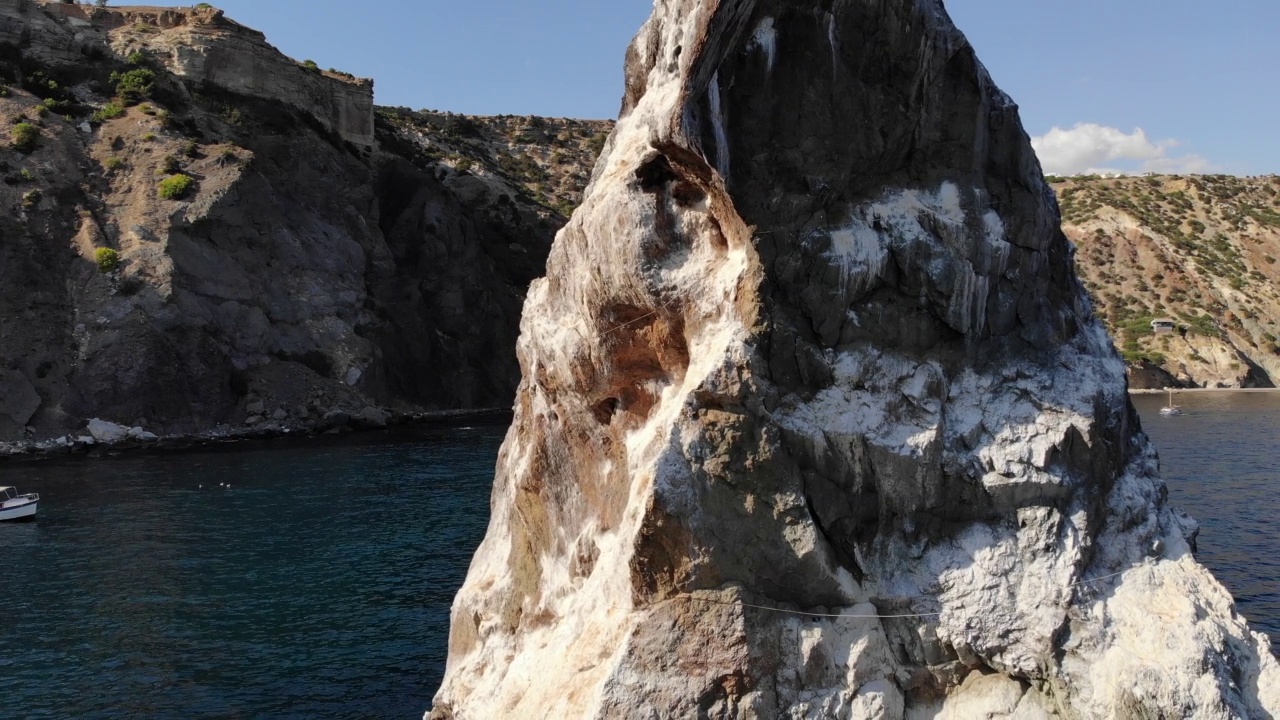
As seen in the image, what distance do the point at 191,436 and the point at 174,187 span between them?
1871 centimetres

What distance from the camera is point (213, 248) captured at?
67438 mm

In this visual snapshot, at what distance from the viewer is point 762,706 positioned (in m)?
10.2

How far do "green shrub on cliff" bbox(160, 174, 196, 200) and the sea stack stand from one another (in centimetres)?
6215

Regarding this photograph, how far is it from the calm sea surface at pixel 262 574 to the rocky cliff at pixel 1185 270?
60553 mm

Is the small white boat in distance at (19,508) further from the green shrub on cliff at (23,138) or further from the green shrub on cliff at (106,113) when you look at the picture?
the green shrub on cliff at (106,113)

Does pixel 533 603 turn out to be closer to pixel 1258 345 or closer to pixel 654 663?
pixel 654 663

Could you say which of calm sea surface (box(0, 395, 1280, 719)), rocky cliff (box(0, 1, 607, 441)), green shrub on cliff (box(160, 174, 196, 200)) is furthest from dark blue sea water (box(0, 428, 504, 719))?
green shrub on cliff (box(160, 174, 196, 200))

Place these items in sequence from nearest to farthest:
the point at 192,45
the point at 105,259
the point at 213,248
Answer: the point at 105,259 < the point at 213,248 < the point at 192,45

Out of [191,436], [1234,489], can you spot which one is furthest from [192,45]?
[1234,489]

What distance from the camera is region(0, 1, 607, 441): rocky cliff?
195 ft

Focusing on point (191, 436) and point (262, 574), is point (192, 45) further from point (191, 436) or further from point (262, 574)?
point (262, 574)

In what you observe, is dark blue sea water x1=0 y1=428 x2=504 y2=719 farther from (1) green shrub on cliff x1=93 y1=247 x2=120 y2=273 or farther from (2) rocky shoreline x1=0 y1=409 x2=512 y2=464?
(1) green shrub on cliff x1=93 y1=247 x2=120 y2=273

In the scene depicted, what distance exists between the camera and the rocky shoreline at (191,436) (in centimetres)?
5241

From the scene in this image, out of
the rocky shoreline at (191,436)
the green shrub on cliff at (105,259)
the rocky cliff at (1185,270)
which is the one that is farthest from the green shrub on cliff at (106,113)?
the rocky cliff at (1185,270)
